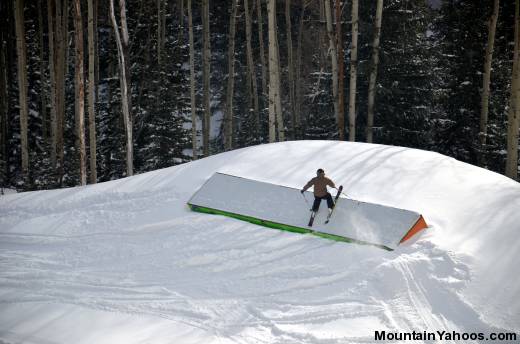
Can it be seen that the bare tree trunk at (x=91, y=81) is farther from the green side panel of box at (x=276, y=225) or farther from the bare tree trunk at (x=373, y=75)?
the bare tree trunk at (x=373, y=75)

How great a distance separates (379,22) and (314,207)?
27.5 ft

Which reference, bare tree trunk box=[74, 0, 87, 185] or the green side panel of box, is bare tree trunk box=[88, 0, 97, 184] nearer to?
bare tree trunk box=[74, 0, 87, 185]

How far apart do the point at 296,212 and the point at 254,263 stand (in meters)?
1.87

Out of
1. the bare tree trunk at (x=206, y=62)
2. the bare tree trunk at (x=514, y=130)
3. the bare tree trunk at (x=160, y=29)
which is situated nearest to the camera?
the bare tree trunk at (x=514, y=130)

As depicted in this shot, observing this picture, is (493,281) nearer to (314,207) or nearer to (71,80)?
(314,207)

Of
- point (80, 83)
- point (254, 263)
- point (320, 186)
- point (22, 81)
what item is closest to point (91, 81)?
point (80, 83)

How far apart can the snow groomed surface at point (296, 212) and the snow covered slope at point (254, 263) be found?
0.79 feet

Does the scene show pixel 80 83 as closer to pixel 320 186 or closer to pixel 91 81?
pixel 91 81

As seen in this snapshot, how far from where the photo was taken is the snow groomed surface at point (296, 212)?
8.41 metres

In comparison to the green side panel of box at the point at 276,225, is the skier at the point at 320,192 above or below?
above

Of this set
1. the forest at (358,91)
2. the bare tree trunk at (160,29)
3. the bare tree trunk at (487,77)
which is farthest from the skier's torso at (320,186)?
the bare tree trunk at (160,29)

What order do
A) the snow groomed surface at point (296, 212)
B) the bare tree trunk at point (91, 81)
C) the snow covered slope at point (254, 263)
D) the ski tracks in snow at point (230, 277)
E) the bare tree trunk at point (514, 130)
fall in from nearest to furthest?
the snow covered slope at point (254, 263) < the ski tracks in snow at point (230, 277) < the snow groomed surface at point (296, 212) < the bare tree trunk at point (514, 130) < the bare tree trunk at point (91, 81)

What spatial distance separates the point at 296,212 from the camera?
370 inches

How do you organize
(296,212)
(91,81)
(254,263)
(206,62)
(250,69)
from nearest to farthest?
(254,263) → (296,212) → (91,81) → (206,62) → (250,69)
